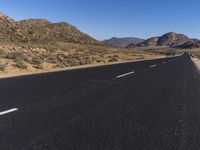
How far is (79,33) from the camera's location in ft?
493

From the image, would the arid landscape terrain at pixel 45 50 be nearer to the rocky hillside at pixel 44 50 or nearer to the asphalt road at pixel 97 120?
the rocky hillside at pixel 44 50

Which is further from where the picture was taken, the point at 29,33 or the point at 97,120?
the point at 29,33

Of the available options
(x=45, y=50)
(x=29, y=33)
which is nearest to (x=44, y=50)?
(x=45, y=50)

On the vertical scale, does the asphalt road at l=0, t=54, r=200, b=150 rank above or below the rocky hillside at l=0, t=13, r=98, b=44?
above

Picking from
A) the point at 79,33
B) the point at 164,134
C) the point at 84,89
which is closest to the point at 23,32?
the point at 79,33

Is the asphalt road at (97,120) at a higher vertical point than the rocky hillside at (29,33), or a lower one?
higher

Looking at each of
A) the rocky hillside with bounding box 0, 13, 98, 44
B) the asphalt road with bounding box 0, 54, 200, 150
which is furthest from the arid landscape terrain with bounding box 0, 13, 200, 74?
the asphalt road with bounding box 0, 54, 200, 150

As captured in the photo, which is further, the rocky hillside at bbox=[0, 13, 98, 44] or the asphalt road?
the rocky hillside at bbox=[0, 13, 98, 44]

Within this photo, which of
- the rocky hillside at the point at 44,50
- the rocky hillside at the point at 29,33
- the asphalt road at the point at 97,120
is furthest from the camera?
the rocky hillside at the point at 29,33

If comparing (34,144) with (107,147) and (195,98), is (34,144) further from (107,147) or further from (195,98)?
(195,98)

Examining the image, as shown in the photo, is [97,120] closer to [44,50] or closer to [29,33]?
[44,50]

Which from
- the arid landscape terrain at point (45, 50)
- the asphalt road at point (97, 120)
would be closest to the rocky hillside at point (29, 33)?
the arid landscape terrain at point (45, 50)

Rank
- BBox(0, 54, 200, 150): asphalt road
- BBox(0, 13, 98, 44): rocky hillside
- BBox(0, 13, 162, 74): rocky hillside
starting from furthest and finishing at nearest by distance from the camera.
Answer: BBox(0, 13, 98, 44): rocky hillside
BBox(0, 13, 162, 74): rocky hillside
BBox(0, 54, 200, 150): asphalt road

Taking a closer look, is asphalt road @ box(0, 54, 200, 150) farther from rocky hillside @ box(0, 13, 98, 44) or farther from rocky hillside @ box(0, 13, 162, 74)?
rocky hillside @ box(0, 13, 98, 44)
